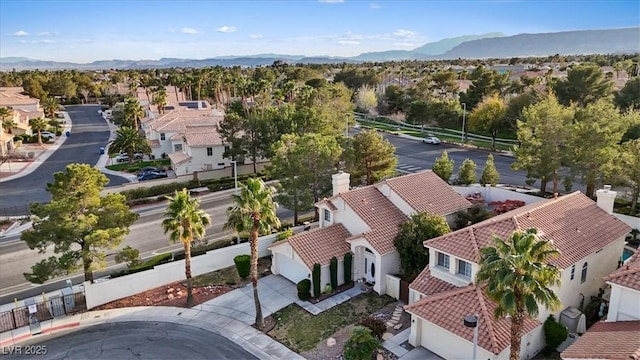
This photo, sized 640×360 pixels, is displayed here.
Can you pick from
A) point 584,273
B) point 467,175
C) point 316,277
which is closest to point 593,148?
point 467,175

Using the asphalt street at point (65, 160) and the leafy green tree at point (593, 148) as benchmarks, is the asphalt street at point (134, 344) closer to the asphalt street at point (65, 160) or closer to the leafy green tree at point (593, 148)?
the asphalt street at point (65, 160)

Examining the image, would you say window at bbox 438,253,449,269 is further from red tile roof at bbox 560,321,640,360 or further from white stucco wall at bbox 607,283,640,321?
white stucco wall at bbox 607,283,640,321

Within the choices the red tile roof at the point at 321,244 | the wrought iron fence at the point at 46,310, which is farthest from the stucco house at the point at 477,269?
the wrought iron fence at the point at 46,310

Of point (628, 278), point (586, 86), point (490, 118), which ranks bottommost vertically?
point (628, 278)

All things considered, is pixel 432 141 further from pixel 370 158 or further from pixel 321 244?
pixel 321 244

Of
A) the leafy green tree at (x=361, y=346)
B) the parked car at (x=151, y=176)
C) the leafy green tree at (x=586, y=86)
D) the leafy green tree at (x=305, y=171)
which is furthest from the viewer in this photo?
the leafy green tree at (x=586, y=86)

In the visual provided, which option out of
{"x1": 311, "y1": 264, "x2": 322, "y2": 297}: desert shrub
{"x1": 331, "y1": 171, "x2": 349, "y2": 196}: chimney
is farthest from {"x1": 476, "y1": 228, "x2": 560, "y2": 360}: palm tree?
{"x1": 331, "y1": 171, "x2": 349, "y2": 196}: chimney
